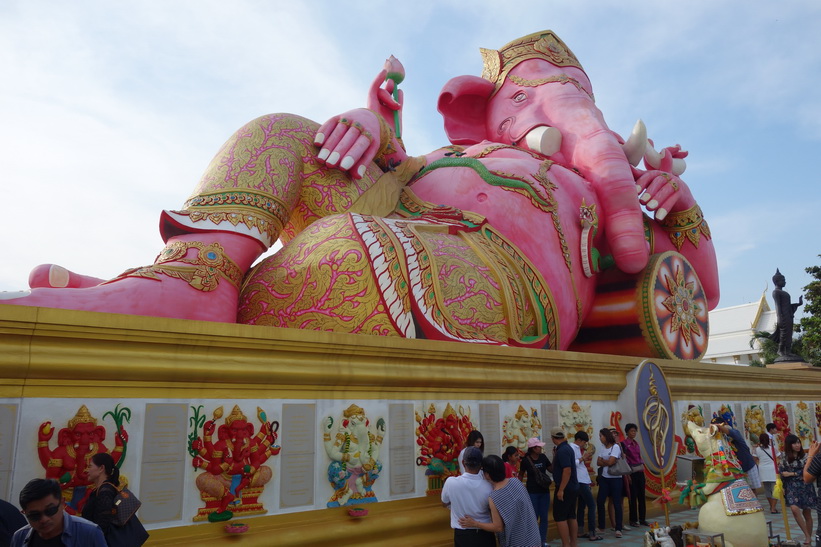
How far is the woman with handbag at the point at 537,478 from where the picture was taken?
4.41 meters

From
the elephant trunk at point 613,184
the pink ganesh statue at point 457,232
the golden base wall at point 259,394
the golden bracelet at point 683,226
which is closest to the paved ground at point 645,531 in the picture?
the golden base wall at point 259,394

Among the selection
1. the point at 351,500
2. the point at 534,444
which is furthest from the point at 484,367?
the point at 351,500

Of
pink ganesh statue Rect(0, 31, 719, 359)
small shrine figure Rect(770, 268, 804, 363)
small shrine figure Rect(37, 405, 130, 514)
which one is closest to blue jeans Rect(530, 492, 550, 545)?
pink ganesh statue Rect(0, 31, 719, 359)

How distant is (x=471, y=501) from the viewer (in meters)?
3.41

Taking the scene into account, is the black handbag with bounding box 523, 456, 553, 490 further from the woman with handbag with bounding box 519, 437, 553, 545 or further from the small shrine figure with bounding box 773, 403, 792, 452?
the small shrine figure with bounding box 773, 403, 792, 452

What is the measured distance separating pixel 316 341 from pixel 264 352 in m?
0.31

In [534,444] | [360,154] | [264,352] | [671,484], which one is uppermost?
[360,154]

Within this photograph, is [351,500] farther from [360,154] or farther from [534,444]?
[360,154]

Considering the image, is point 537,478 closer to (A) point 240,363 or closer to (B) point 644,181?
(A) point 240,363

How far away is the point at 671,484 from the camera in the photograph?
6.27m

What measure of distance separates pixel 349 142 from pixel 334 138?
0.42 ft

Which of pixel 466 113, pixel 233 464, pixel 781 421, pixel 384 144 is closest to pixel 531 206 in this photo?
pixel 384 144

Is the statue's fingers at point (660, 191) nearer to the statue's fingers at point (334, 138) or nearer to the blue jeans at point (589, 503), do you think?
the blue jeans at point (589, 503)

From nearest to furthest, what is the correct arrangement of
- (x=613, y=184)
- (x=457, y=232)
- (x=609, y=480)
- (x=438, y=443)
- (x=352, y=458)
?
(x=352, y=458) < (x=438, y=443) < (x=609, y=480) < (x=457, y=232) < (x=613, y=184)
